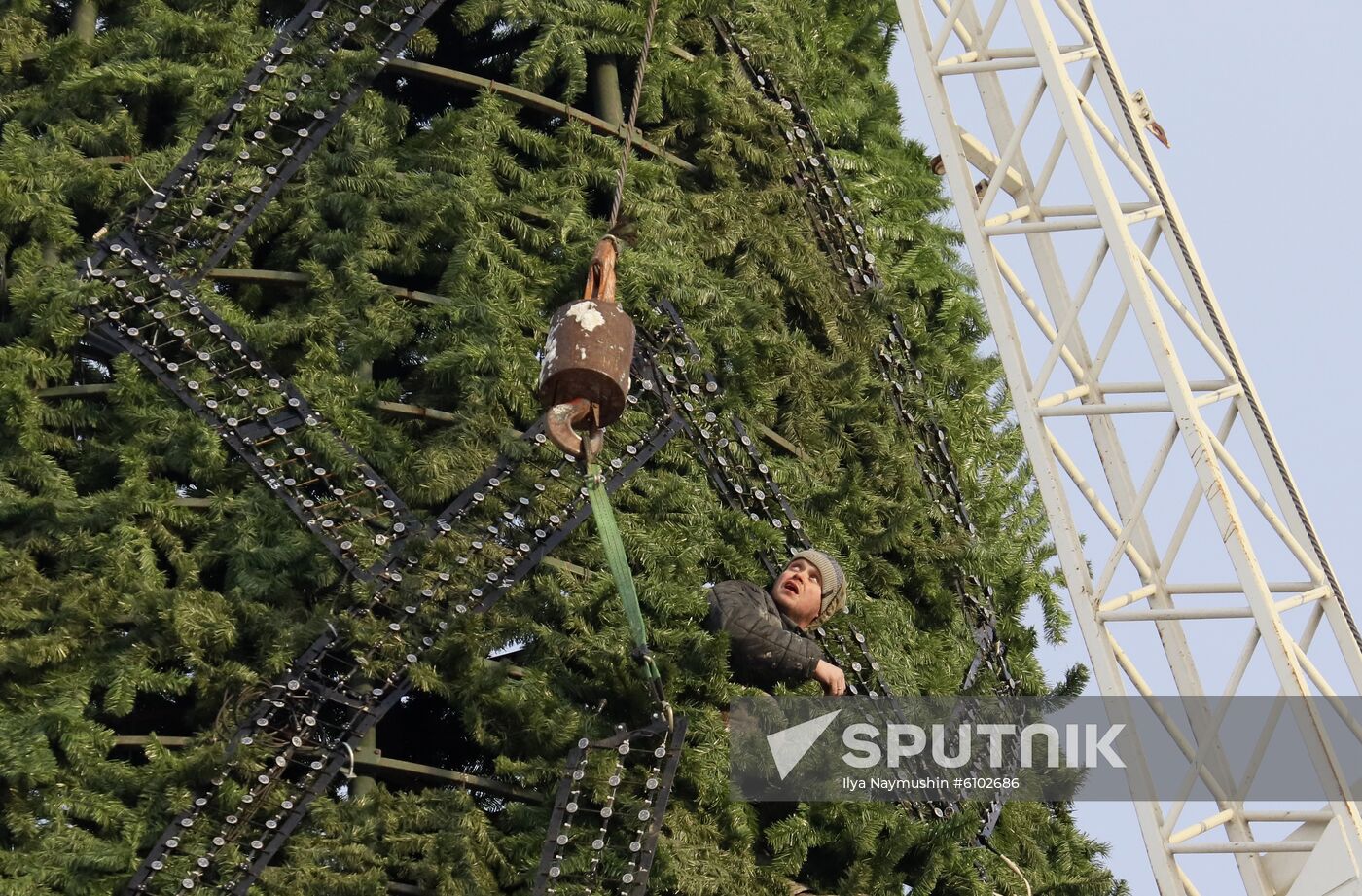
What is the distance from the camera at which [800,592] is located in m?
16.9

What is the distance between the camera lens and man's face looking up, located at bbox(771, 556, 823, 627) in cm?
1684

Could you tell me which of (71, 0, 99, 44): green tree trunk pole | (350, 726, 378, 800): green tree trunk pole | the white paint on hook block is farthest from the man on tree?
(71, 0, 99, 44): green tree trunk pole

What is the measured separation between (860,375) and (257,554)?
4.03 m

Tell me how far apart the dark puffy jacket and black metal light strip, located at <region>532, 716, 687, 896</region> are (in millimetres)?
741

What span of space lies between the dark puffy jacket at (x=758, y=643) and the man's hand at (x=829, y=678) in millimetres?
53

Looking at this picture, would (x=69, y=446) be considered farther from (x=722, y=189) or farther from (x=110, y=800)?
(x=722, y=189)

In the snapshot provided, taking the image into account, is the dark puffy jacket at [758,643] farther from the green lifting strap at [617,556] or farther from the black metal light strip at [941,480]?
the black metal light strip at [941,480]

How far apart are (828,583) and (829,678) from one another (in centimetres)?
48

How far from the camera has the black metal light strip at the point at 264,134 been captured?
17562 millimetres

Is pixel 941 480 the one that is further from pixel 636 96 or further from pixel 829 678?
pixel 636 96

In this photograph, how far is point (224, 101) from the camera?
18219 millimetres

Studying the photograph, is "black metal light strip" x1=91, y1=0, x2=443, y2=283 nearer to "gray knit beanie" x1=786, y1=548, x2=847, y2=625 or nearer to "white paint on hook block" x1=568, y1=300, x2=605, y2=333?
"white paint on hook block" x1=568, y1=300, x2=605, y2=333

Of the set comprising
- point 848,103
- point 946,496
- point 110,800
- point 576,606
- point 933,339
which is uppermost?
point 848,103

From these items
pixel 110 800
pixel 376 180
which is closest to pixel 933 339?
pixel 376 180
